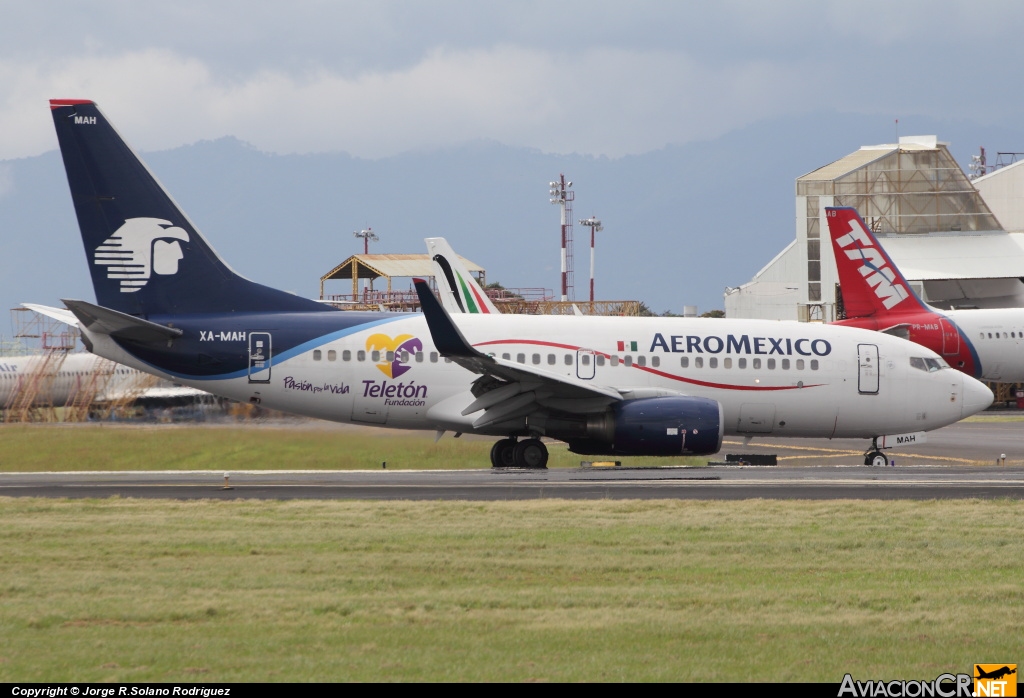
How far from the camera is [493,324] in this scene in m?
24.1

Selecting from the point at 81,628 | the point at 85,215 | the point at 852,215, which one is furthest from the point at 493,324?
the point at 852,215

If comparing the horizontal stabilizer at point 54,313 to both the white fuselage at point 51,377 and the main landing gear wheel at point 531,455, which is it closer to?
the main landing gear wheel at point 531,455

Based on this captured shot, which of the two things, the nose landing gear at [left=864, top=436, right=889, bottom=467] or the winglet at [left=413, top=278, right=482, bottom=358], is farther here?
the nose landing gear at [left=864, top=436, right=889, bottom=467]

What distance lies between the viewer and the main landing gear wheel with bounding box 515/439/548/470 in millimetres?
23156

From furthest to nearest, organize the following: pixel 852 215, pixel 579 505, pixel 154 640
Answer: pixel 852 215 → pixel 579 505 → pixel 154 640

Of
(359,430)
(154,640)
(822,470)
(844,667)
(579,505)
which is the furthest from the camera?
(359,430)

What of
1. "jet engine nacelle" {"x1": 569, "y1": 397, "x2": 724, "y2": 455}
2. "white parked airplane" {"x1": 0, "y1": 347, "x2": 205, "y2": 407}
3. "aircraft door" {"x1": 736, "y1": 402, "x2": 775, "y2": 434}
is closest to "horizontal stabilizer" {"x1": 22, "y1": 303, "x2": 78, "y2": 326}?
"jet engine nacelle" {"x1": 569, "y1": 397, "x2": 724, "y2": 455}

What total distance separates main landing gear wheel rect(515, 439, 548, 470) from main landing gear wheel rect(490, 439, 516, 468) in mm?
134

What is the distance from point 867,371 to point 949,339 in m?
21.8

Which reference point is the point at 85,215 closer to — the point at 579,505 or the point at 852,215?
the point at 579,505

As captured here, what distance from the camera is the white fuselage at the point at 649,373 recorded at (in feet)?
75.7

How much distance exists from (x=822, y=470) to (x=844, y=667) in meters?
15.2

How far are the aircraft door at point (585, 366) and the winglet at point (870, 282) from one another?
22.7m

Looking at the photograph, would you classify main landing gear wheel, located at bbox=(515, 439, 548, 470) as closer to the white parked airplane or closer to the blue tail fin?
the blue tail fin
